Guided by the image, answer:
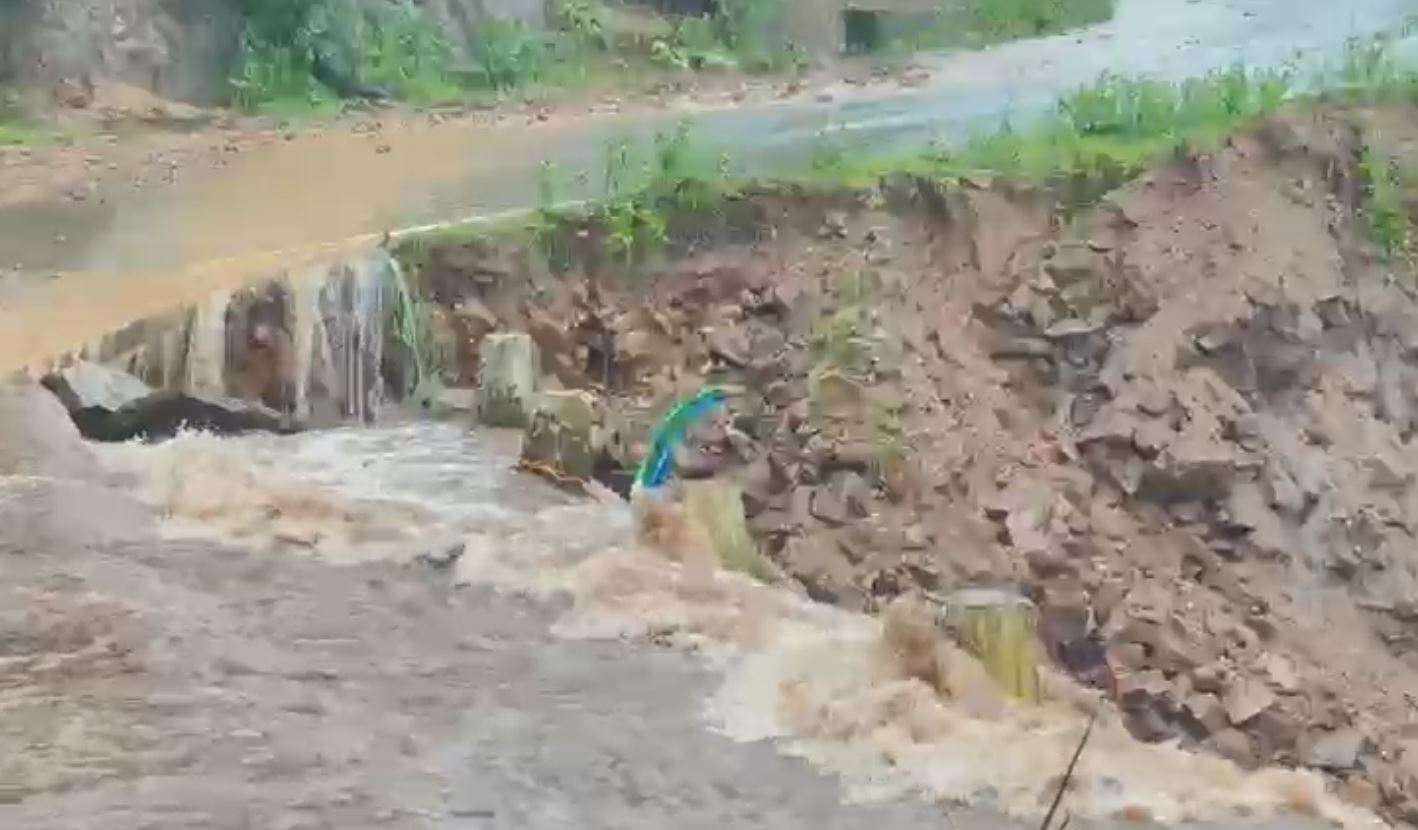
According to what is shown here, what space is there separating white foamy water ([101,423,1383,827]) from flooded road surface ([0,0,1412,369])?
1.77 meters

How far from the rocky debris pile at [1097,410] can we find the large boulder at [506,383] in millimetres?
448

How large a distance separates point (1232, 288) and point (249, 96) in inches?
377

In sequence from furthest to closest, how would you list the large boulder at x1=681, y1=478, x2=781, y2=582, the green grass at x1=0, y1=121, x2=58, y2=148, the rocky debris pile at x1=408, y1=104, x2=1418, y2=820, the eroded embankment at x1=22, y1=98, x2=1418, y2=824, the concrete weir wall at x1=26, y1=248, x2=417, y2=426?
the green grass at x1=0, y1=121, x2=58, y2=148
the concrete weir wall at x1=26, y1=248, x2=417, y2=426
the rocky debris pile at x1=408, y1=104, x2=1418, y2=820
the eroded embankment at x1=22, y1=98, x2=1418, y2=824
the large boulder at x1=681, y1=478, x2=781, y2=582

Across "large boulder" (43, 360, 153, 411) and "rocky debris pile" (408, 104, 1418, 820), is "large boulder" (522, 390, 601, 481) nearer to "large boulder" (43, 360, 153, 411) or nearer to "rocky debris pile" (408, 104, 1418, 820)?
"rocky debris pile" (408, 104, 1418, 820)

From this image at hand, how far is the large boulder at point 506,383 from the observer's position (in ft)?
28.5

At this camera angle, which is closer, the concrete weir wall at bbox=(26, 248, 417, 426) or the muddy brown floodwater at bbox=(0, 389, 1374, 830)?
the muddy brown floodwater at bbox=(0, 389, 1374, 830)

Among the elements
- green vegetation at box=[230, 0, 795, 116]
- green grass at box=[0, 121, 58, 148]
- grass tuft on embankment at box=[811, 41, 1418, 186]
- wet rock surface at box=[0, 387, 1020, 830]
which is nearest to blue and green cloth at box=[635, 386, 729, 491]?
wet rock surface at box=[0, 387, 1020, 830]

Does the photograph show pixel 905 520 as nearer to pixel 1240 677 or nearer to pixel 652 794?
pixel 1240 677

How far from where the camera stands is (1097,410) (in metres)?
9.55

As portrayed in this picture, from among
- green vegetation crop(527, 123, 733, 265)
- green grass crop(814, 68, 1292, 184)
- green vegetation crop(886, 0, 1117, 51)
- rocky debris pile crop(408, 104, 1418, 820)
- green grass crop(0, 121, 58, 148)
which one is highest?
green vegetation crop(886, 0, 1117, 51)

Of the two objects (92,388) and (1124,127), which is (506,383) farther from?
(1124,127)

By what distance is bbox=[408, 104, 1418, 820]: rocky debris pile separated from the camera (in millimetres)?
8500

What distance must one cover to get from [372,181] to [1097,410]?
17.5 feet

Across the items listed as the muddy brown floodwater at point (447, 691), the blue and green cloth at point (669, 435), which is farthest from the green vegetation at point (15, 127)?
the muddy brown floodwater at point (447, 691)
